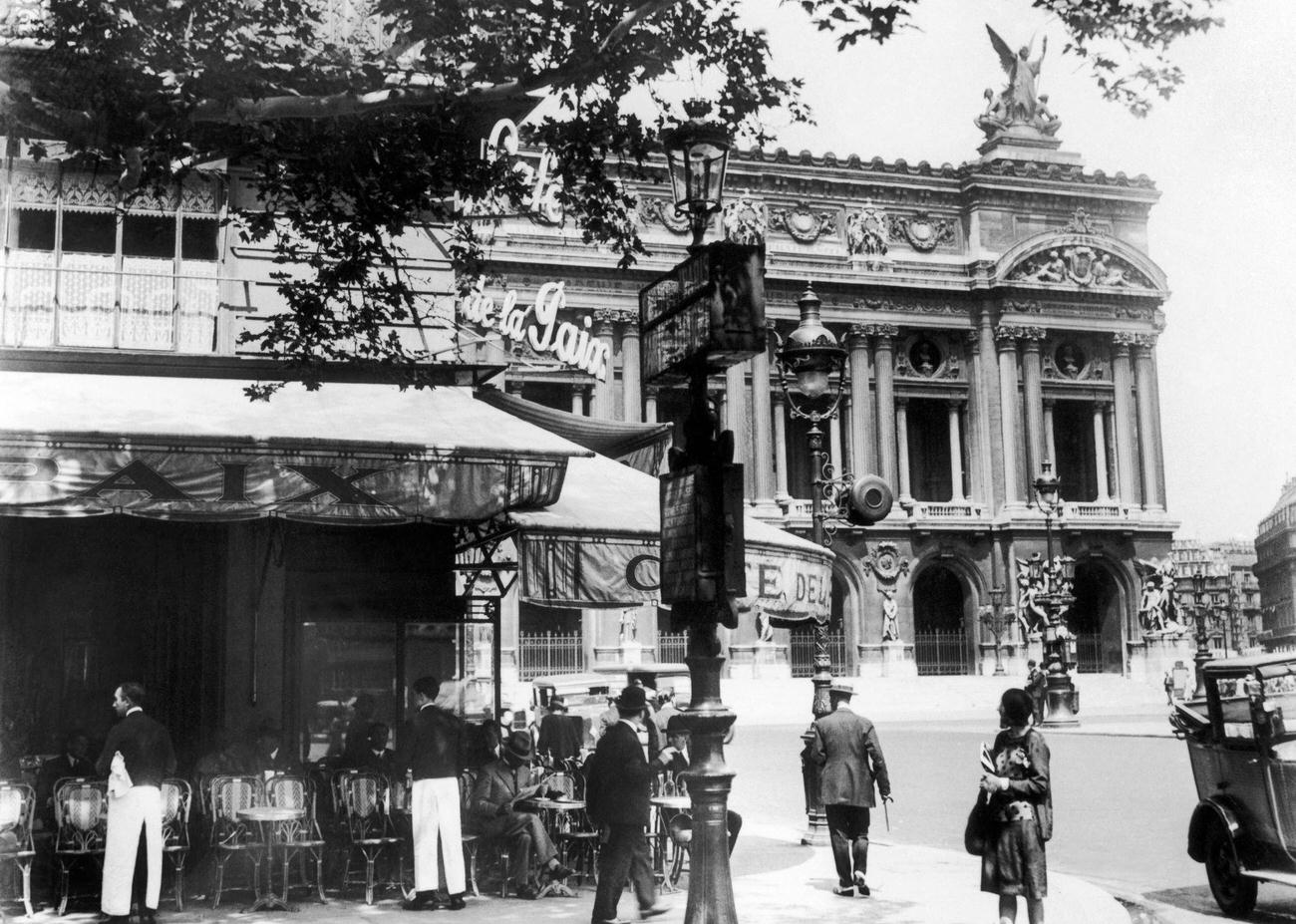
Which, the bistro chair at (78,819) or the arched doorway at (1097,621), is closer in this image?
the bistro chair at (78,819)

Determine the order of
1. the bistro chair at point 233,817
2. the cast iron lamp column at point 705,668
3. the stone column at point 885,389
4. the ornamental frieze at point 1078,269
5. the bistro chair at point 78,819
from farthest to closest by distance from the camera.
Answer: the ornamental frieze at point 1078,269
the stone column at point 885,389
the bistro chair at point 233,817
the bistro chair at point 78,819
the cast iron lamp column at point 705,668

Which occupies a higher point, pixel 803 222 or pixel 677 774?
pixel 803 222

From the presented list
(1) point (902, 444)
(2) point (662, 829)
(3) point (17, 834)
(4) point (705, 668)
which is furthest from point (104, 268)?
(1) point (902, 444)

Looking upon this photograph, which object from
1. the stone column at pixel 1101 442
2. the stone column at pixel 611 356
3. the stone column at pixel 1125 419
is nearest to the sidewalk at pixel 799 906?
the stone column at pixel 611 356

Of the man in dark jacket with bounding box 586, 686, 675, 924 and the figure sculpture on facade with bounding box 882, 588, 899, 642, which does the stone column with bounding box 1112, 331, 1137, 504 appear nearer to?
the figure sculpture on facade with bounding box 882, 588, 899, 642

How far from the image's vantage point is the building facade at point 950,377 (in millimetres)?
52969

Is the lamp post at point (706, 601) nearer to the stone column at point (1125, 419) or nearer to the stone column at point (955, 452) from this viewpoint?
the stone column at point (955, 452)

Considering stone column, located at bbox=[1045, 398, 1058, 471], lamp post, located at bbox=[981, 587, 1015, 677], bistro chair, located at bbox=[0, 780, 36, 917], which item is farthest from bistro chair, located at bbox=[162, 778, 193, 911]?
stone column, located at bbox=[1045, 398, 1058, 471]

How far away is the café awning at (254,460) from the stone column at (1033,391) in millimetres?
46194

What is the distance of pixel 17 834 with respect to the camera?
9914mm

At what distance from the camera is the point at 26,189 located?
52.8 ft

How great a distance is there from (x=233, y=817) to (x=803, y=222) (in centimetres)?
4585

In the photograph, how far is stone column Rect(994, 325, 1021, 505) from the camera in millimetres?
55469

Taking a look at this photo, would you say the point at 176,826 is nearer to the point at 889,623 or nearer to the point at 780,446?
the point at 889,623
